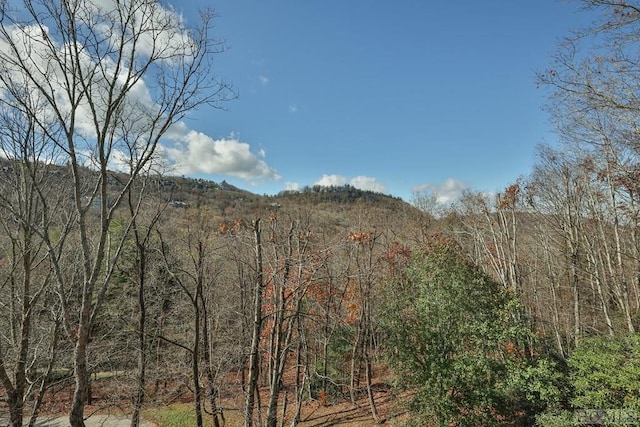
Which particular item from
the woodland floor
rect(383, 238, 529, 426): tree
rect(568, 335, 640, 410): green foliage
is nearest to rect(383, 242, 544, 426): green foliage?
rect(383, 238, 529, 426): tree

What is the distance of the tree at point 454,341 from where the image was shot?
8359 millimetres

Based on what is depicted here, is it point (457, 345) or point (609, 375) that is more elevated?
point (457, 345)

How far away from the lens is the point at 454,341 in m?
8.85

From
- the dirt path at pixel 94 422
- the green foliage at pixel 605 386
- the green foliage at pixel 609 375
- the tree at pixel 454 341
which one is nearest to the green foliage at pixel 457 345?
the tree at pixel 454 341

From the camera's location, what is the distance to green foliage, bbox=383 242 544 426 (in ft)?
27.2

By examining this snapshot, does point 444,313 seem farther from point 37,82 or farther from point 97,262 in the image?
point 37,82

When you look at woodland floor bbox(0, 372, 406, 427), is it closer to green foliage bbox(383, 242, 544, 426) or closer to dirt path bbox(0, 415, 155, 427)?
dirt path bbox(0, 415, 155, 427)

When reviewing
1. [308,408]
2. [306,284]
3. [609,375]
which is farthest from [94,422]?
[609,375]

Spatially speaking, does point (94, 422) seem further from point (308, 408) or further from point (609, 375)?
point (609, 375)

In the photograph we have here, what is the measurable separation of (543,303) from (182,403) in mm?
20750

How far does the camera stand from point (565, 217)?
495 inches

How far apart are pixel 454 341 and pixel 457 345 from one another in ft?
0.53

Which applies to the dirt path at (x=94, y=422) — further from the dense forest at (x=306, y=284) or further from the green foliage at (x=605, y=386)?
the green foliage at (x=605, y=386)

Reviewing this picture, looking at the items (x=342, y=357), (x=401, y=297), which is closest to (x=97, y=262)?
(x=401, y=297)
